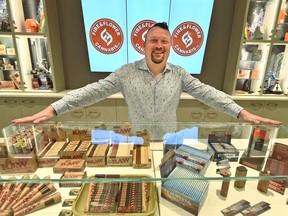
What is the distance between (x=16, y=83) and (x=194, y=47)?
2886 millimetres

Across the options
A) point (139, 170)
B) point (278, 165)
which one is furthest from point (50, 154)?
point (278, 165)

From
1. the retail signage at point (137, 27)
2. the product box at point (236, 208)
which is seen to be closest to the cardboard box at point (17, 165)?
the product box at point (236, 208)

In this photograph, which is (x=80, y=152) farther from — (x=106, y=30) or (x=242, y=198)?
(x=106, y=30)

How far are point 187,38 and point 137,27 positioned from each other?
Result: 816 mm

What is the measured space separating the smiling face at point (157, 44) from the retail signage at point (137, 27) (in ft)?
5.36

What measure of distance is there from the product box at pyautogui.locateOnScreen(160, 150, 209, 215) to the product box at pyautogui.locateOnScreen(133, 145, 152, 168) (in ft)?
0.37

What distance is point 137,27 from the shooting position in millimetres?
3154

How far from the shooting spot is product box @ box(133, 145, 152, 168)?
1062mm

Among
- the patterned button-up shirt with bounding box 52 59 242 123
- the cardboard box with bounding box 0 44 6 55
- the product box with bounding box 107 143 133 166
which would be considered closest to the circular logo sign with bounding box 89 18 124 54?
the cardboard box with bounding box 0 44 6 55

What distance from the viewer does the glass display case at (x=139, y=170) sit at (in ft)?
2.94

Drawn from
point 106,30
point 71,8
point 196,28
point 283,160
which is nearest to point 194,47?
point 196,28

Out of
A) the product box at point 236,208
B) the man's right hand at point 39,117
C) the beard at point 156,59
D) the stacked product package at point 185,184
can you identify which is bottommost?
the product box at point 236,208

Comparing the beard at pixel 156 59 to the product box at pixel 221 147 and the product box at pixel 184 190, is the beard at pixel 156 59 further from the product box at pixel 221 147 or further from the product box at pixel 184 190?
the product box at pixel 184 190

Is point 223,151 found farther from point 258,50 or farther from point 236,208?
point 258,50
